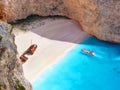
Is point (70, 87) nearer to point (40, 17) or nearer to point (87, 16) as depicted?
point (87, 16)

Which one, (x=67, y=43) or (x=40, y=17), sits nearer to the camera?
(x=67, y=43)

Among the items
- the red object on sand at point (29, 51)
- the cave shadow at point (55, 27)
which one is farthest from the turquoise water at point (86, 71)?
the red object on sand at point (29, 51)

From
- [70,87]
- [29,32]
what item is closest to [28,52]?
[29,32]

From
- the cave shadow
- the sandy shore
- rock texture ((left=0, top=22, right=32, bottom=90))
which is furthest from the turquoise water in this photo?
rock texture ((left=0, top=22, right=32, bottom=90))

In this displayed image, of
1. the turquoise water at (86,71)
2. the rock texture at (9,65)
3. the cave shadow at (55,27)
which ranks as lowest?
the turquoise water at (86,71)

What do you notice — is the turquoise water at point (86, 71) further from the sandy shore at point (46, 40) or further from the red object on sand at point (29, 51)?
the red object on sand at point (29, 51)

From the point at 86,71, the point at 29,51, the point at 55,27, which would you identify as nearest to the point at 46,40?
the point at 55,27
